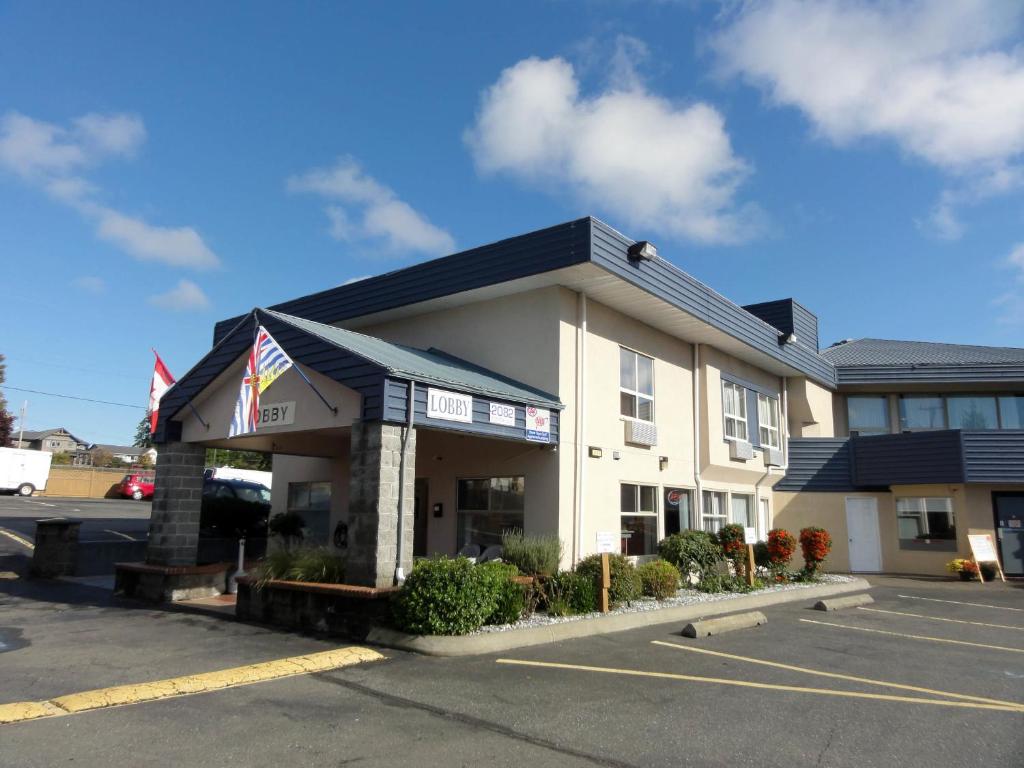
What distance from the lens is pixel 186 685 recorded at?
7.26m

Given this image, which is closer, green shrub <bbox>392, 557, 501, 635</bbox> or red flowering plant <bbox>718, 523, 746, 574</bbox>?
green shrub <bbox>392, 557, 501, 635</bbox>

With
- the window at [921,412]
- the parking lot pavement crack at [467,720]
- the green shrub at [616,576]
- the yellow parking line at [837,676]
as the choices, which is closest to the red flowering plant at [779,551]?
the green shrub at [616,576]

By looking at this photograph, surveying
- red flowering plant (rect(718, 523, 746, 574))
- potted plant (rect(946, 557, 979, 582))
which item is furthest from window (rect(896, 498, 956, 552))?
red flowering plant (rect(718, 523, 746, 574))

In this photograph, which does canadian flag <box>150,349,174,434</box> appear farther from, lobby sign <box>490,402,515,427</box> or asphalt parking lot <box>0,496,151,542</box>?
asphalt parking lot <box>0,496,151,542</box>

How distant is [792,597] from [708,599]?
109 inches

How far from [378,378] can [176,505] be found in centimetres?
582

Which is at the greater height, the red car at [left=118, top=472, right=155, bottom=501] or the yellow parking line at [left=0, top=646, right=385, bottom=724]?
the red car at [left=118, top=472, right=155, bottom=501]

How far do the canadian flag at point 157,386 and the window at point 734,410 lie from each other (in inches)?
491

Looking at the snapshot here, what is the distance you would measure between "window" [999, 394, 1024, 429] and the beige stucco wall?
14.2 feet

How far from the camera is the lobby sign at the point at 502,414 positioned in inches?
462

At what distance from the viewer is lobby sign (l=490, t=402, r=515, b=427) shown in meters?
11.7

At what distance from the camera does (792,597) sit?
50.0 ft

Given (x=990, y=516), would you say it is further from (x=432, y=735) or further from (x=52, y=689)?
(x=52, y=689)

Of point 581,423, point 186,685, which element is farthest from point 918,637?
point 186,685
